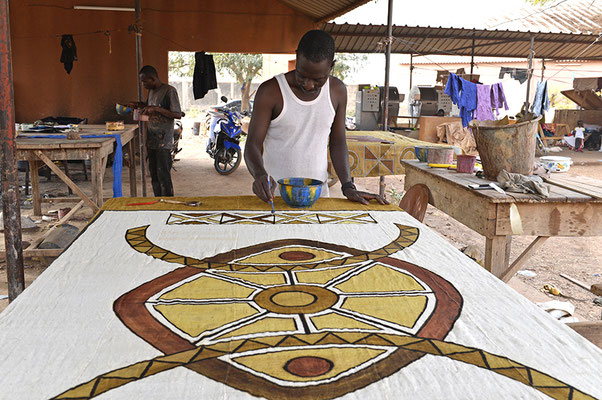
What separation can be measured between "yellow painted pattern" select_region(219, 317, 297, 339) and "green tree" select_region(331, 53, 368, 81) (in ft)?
60.0

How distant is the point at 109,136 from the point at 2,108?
9.38ft

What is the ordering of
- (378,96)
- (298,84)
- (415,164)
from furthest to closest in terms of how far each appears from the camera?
(378,96), (415,164), (298,84)

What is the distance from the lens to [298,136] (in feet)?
7.87

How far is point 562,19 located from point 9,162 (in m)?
13.1

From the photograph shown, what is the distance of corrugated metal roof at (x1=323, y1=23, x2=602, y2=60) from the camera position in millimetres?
11055

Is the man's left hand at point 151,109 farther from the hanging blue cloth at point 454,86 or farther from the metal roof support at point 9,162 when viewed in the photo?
the hanging blue cloth at point 454,86

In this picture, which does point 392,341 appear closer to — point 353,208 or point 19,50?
point 353,208

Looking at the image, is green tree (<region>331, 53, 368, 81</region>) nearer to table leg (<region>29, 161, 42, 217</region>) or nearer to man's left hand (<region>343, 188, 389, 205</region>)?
table leg (<region>29, 161, 42, 217</region>)

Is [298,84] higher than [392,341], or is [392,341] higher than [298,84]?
[298,84]

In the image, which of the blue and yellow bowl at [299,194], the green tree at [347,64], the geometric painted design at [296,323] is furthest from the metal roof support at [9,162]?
the green tree at [347,64]

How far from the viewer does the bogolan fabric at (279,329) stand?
34.2 inches

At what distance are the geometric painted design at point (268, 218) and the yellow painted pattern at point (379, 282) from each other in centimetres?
55

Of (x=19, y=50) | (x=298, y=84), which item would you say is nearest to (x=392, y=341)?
(x=298, y=84)

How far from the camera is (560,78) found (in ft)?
65.9
